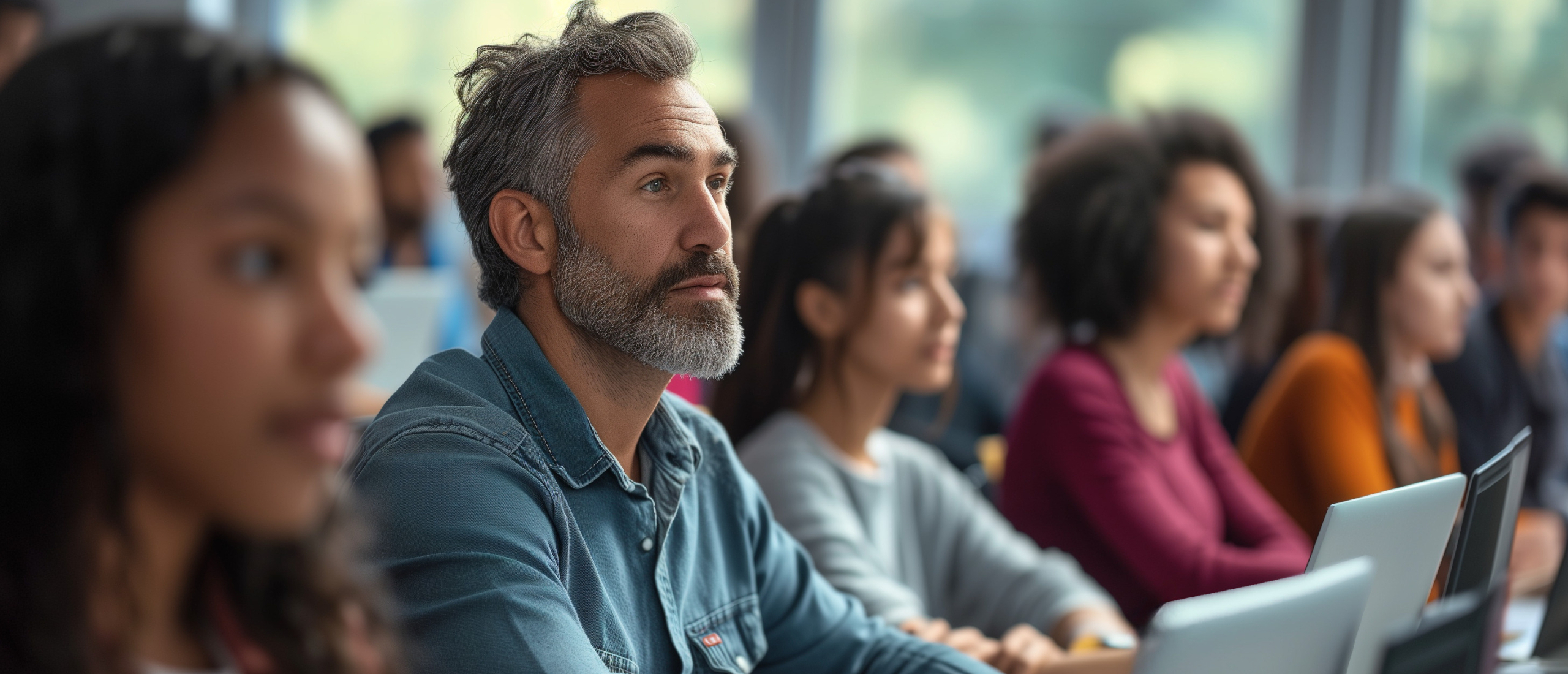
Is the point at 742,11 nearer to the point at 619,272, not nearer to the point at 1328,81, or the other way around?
the point at 1328,81

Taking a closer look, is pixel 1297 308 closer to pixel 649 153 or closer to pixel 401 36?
pixel 649 153

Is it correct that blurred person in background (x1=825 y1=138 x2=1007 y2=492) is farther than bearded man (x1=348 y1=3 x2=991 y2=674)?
Yes

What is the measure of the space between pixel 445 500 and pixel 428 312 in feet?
6.95

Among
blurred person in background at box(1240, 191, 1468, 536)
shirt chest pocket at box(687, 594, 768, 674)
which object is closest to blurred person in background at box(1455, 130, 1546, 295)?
blurred person in background at box(1240, 191, 1468, 536)

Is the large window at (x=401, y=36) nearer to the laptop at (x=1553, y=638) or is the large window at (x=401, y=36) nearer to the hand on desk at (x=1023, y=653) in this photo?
the hand on desk at (x=1023, y=653)

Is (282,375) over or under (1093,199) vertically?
over

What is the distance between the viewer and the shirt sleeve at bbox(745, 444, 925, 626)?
5.56ft

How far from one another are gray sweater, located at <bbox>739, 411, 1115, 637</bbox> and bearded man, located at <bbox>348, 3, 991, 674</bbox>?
0.36m

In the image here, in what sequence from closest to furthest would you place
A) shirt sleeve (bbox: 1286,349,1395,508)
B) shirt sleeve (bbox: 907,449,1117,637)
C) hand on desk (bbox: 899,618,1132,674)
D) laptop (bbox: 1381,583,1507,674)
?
laptop (bbox: 1381,583,1507,674) < hand on desk (bbox: 899,618,1132,674) < shirt sleeve (bbox: 907,449,1117,637) < shirt sleeve (bbox: 1286,349,1395,508)

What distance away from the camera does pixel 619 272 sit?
1.24 metres

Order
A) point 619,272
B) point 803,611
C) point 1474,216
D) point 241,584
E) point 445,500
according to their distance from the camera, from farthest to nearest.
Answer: point 1474,216
point 803,611
point 619,272
point 445,500
point 241,584

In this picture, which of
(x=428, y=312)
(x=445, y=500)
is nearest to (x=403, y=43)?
(x=428, y=312)

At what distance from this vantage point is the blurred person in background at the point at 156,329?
2.02ft

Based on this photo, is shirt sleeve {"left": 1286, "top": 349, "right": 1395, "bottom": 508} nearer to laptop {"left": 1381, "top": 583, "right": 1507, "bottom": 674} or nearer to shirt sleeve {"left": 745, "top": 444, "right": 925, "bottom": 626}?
shirt sleeve {"left": 745, "top": 444, "right": 925, "bottom": 626}
